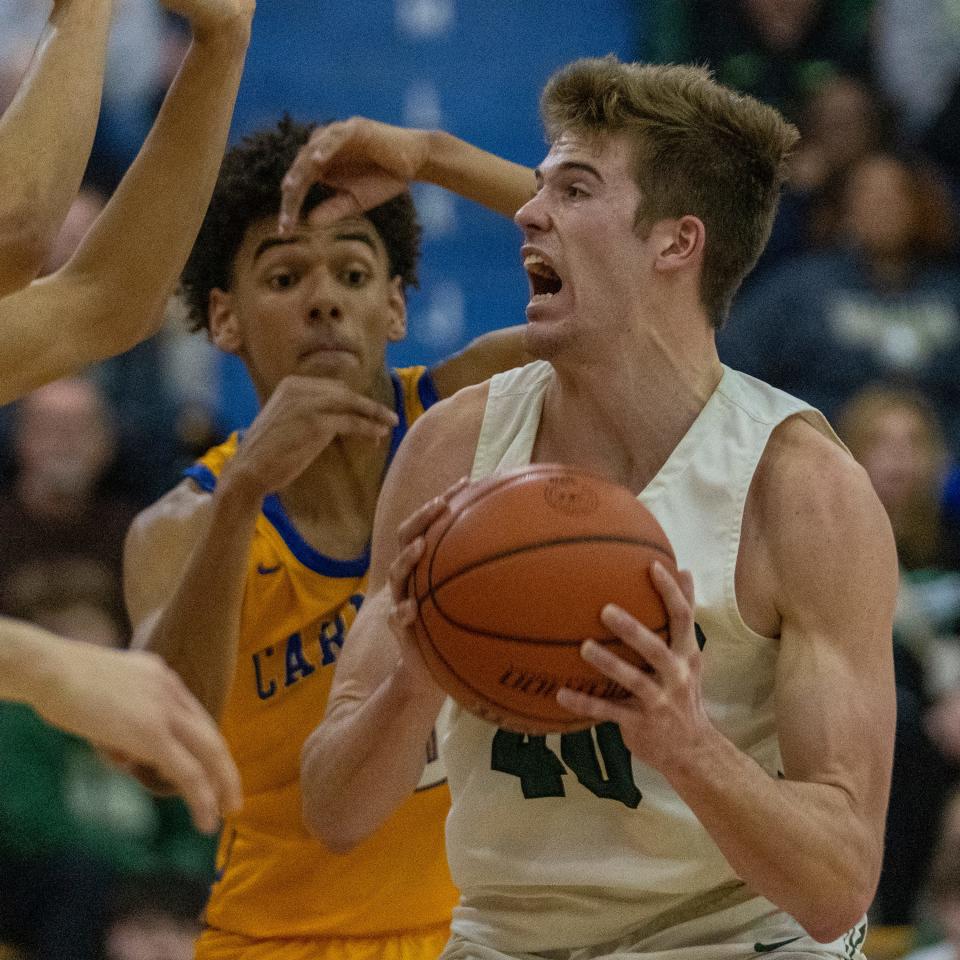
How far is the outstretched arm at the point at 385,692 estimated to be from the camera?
3.12m

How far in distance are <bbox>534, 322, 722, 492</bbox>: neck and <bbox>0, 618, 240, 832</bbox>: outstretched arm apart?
1.39m

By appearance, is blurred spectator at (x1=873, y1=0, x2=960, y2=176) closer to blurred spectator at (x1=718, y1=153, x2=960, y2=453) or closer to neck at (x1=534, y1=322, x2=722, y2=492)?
blurred spectator at (x1=718, y1=153, x2=960, y2=453)

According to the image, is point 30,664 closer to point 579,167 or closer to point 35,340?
point 35,340

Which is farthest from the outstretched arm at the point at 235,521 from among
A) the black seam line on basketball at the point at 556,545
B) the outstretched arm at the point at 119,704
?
the outstretched arm at the point at 119,704

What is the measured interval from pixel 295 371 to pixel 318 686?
29.6 inches

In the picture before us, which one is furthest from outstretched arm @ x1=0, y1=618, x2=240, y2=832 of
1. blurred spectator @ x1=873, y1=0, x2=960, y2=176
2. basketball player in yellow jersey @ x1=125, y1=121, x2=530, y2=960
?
blurred spectator @ x1=873, y1=0, x2=960, y2=176

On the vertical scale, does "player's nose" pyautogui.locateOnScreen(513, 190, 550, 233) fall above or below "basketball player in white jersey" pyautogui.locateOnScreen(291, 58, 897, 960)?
above

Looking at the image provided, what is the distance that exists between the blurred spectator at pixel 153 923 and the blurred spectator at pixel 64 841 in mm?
55

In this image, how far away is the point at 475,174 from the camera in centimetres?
406

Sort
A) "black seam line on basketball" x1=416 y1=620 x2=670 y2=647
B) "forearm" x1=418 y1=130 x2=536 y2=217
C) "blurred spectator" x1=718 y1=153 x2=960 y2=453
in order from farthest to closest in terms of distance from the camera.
→ "blurred spectator" x1=718 y1=153 x2=960 y2=453
"forearm" x1=418 y1=130 x2=536 y2=217
"black seam line on basketball" x1=416 y1=620 x2=670 y2=647

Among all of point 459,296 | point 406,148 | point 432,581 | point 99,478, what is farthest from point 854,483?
point 459,296

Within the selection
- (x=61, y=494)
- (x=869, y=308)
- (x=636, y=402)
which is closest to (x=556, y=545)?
(x=636, y=402)

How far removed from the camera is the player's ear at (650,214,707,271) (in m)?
3.34

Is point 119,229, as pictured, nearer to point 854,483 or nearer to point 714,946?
point 854,483
